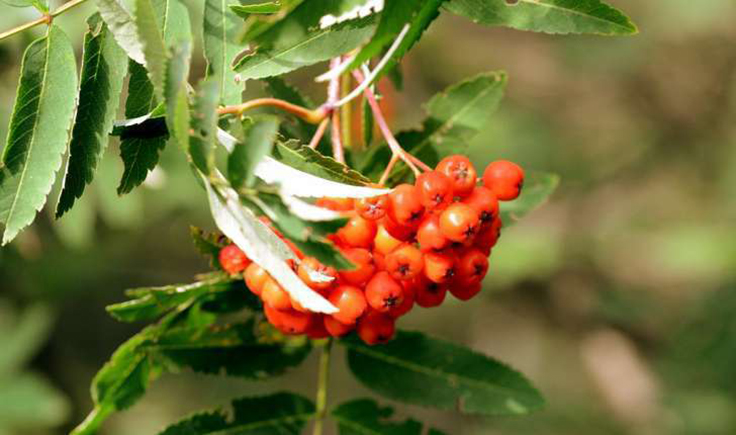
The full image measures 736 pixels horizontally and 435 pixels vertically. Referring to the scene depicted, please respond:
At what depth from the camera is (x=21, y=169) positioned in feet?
5.80

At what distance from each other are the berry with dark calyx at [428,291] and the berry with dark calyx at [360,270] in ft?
0.36

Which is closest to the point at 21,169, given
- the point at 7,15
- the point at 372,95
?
the point at 372,95

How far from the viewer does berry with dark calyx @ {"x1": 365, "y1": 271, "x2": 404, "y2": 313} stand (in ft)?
5.70

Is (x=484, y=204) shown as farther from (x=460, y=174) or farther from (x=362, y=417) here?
(x=362, y=417)

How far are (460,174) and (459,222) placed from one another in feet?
0.37

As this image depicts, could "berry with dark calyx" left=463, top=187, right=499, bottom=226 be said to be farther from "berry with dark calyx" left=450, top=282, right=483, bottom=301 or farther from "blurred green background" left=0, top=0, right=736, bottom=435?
"blurred green background" left=0, top=0, right=736, bottom=435

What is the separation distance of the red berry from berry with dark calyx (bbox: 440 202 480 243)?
0.15 m

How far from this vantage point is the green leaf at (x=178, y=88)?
4.75 feet

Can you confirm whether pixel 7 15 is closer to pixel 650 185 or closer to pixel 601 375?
pixel 601 375

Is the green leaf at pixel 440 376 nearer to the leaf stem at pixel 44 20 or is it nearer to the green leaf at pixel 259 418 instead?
the green leaf at pixel 259 418

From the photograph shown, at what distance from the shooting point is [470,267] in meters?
1.81

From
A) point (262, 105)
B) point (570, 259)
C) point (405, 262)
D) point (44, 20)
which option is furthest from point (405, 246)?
point (570, 259)

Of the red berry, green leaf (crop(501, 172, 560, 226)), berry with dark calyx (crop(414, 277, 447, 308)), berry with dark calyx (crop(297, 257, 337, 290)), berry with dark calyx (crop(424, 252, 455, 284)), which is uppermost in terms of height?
green leaf (crop(501, 172, 560, 226))

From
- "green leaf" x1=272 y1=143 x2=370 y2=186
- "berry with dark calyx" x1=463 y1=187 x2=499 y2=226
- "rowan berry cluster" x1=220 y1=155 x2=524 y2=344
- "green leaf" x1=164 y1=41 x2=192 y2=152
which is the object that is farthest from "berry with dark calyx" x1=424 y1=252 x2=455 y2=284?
"green leaf" x1=164 y1=41 x2=192 y2=152
